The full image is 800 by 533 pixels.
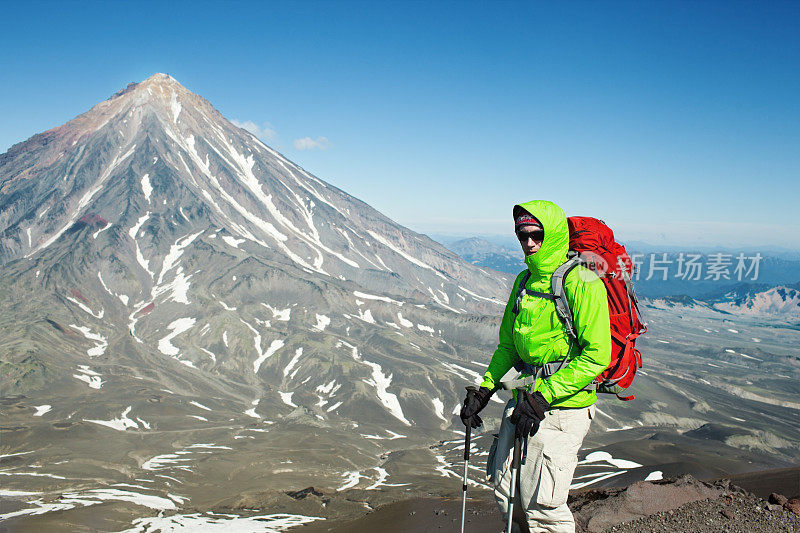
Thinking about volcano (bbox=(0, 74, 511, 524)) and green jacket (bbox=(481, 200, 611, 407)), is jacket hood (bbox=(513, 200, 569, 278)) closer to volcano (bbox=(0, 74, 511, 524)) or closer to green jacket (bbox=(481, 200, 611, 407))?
green jacket (bbox=(481, 200, 611, 407))

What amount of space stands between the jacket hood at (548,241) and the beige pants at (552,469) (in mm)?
1629

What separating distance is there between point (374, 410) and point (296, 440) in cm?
3882

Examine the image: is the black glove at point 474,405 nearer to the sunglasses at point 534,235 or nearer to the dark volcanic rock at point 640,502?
the sunglasses at point 534,235

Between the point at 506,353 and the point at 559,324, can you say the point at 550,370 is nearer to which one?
the point at 559,324

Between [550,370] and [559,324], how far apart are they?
534 mm

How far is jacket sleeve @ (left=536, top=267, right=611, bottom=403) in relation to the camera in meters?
5.40

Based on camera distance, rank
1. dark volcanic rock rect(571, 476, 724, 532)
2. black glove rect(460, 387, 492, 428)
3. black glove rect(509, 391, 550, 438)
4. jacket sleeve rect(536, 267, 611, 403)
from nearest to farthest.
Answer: jacket sleeve rect(536, 267, 611, 403), black glove rect(509, 391, 550, 438), black glove rect(460, 387, 492, 428), dark volcanic rock rect(571, 476, 724, 532)

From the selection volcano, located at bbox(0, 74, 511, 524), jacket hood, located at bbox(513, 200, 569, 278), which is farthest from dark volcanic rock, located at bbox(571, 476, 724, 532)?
volcano, located at bbox(0, 74, 511, 524)

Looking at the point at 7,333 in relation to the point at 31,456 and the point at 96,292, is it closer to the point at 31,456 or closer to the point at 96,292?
the point at 96,292

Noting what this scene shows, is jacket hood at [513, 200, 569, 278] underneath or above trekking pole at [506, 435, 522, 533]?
above

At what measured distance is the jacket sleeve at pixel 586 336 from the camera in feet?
17.7

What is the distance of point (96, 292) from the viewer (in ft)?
593

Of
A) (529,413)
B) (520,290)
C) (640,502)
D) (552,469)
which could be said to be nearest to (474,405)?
(529,413)

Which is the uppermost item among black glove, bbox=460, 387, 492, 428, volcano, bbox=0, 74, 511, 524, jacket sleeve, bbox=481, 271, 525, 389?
jacket sleeve, bbox=481, 271, 525, 389
